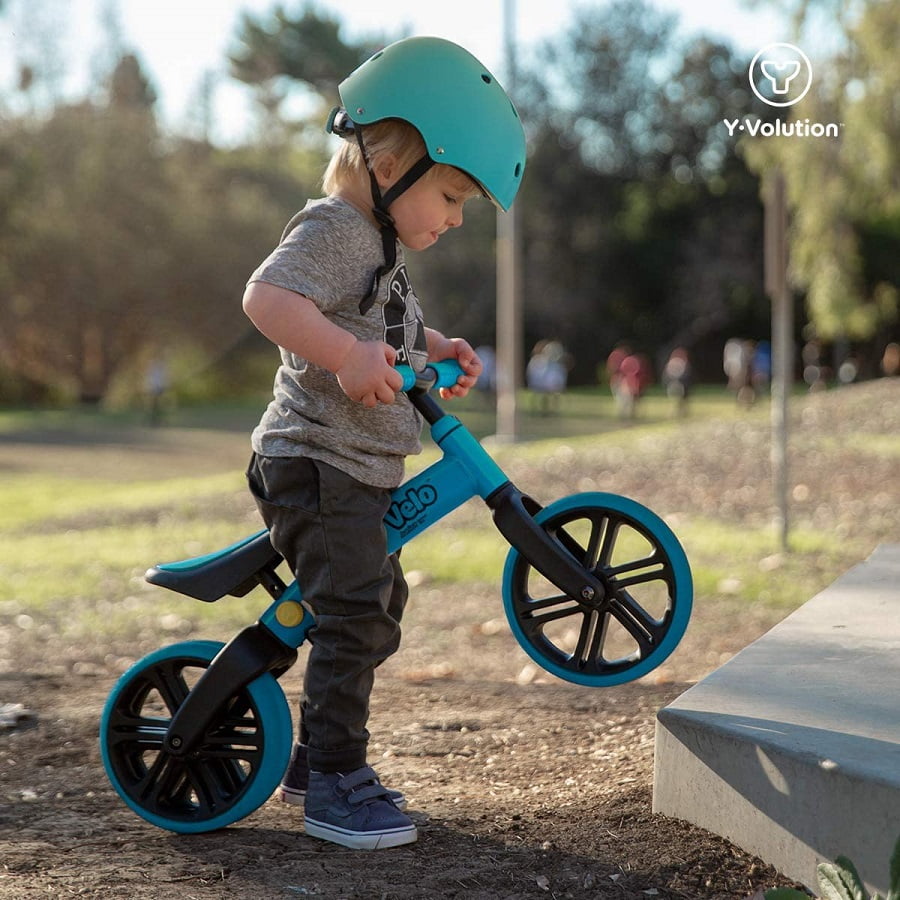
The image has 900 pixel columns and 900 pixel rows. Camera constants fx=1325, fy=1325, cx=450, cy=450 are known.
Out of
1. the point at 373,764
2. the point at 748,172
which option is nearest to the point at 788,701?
the point at 373,764

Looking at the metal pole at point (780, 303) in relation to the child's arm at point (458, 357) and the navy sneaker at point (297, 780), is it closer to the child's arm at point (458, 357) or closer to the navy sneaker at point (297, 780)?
the child's arm at point (458, 357)

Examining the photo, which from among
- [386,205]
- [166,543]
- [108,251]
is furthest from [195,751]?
[108,251]

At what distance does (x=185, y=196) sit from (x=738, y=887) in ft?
120

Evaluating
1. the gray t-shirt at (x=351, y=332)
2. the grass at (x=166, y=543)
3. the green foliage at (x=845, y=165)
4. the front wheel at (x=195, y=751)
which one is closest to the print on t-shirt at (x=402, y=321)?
the gray t-shirt at (x=351, y=332)

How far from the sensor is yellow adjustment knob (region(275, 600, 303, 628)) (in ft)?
9.64

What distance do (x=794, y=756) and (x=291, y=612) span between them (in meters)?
1.12

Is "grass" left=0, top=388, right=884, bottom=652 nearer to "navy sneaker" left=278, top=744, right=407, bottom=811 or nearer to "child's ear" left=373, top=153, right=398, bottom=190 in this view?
"navy sneaker" left=278, top=744, right=407, bottom=811

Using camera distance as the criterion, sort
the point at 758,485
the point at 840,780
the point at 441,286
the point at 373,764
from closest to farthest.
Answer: the point at 840,780 → the point at 373,764 → the point at 758,485 → the point at 441,286

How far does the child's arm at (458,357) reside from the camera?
3031 millimetres

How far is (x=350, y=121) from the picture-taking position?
9.23 feet

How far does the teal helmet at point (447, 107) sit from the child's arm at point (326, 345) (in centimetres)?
41

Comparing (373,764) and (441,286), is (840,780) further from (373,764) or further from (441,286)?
(441,286)

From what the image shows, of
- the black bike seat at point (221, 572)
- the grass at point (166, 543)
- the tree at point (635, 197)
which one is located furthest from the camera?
the tree at point (635, 197)

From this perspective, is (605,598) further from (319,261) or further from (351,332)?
(319,261)
